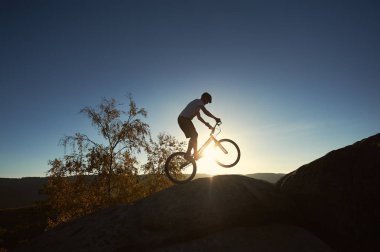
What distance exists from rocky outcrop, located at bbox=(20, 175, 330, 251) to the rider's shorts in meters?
2.13

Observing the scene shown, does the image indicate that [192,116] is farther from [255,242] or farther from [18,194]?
[18,194]

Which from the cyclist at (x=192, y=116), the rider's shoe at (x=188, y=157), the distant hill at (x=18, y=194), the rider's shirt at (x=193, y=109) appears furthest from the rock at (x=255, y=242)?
the distant hill at (x=18, y=194)

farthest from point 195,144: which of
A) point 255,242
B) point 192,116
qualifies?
point 255,242

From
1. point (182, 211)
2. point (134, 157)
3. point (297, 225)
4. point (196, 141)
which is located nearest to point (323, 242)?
→ point (297, 225)

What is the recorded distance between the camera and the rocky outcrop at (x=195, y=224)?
8.62 metres

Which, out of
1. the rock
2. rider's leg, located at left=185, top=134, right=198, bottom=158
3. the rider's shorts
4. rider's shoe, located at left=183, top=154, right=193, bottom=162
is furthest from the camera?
rider's shoe, located at left=183, top=154, right=193, bottom=162

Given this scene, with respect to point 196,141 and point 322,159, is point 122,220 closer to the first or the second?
point 196,141

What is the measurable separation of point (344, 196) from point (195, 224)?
4.89m

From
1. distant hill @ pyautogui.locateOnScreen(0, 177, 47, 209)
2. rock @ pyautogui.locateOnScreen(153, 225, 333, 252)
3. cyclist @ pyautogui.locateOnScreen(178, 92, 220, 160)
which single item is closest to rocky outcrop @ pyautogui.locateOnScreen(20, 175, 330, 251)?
rock @ pyautogui.locateOnScreen(153, 225, 333, 252)

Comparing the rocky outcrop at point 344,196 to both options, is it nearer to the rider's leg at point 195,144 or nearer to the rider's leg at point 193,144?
the rider's leg at point 195,144

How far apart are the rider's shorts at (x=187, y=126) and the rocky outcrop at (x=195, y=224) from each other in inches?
83.8

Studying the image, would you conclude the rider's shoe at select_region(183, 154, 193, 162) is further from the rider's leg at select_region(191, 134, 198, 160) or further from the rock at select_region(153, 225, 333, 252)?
the rock at select_region(153, 225, 333, 252)

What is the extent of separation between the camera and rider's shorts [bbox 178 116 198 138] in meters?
11.4

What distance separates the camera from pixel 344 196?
908 cm
